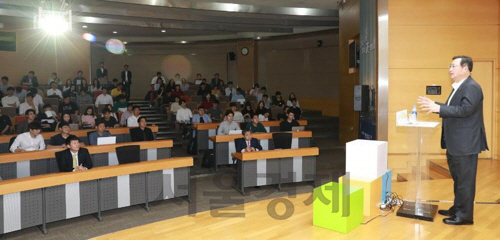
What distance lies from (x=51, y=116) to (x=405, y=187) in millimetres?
7705

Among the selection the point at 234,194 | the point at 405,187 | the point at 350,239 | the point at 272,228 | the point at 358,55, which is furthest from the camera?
the point at 358,55

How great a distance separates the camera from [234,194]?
6.28 meters

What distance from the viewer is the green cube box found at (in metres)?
4.01

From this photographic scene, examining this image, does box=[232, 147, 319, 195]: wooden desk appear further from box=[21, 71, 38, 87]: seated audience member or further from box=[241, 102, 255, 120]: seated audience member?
box=[21, 71, 38, 87]: seated audience member

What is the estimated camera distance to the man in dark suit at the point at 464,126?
3.66 m

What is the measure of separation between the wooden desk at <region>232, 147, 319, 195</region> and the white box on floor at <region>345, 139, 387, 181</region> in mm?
2046

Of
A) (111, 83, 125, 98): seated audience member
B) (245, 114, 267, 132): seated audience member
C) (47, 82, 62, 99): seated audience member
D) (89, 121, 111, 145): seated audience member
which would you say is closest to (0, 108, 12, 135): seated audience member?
(89, 121, 111, 145): seated audience member

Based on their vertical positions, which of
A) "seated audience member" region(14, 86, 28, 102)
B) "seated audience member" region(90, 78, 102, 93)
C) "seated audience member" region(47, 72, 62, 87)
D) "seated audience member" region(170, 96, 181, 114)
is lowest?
"seated audience member" region(170, 96, 181, 114)

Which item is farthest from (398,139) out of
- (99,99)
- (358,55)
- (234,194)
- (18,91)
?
(18,91)

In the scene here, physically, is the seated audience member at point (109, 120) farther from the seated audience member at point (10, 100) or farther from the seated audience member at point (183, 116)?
the seated audience member at point (10, 100)

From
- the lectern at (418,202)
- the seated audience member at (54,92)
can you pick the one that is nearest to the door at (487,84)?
the lectern at (418,202)

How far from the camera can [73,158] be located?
557 cm

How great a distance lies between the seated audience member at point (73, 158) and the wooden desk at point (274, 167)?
86.3 inches

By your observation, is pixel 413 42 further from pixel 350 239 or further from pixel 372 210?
pixel 350 239
